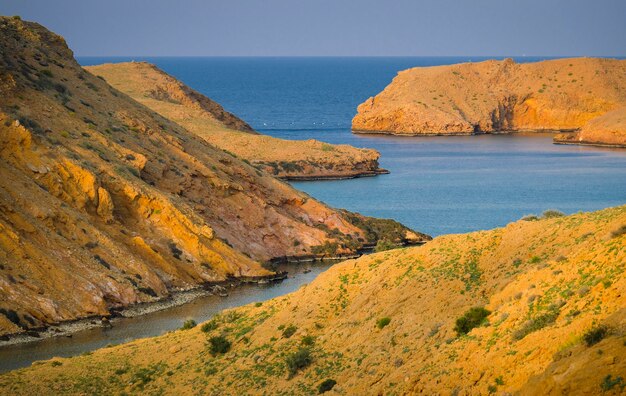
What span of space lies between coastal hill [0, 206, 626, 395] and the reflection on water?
12.4ft

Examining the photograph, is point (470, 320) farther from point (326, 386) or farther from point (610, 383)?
point (610, 383)

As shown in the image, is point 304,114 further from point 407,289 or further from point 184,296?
point 407,289

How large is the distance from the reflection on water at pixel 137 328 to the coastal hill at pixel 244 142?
48.7 m

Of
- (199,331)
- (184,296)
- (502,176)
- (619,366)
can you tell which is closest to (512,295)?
(619,366)

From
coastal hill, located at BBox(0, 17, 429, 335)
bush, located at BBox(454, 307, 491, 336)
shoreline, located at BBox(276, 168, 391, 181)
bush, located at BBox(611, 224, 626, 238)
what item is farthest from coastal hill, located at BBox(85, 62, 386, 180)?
bush, located at BBox(611, 224, 626, 238)

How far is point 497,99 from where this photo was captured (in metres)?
170

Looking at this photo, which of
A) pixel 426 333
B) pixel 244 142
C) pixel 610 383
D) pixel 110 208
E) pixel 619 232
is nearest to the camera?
pixel 610 383

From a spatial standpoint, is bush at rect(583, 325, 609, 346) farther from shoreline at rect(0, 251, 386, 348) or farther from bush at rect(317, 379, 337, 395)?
shoreline at rect(0, 251, 386, 348)

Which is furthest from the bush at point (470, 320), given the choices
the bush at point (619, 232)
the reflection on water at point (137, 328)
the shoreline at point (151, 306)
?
the shoreline at point (151, 306)

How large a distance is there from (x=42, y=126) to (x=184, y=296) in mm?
13716

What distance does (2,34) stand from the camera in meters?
72.4

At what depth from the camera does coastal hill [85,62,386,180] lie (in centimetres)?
11162

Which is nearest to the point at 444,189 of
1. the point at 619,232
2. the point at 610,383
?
the point at 619,232

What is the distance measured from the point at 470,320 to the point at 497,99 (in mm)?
143108
